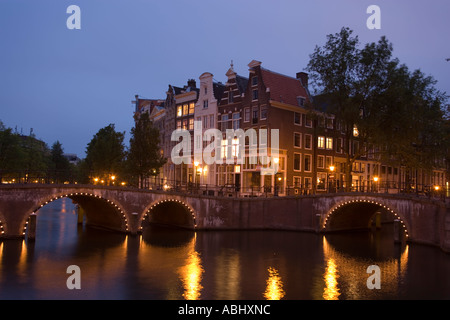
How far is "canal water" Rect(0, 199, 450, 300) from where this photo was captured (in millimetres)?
18250

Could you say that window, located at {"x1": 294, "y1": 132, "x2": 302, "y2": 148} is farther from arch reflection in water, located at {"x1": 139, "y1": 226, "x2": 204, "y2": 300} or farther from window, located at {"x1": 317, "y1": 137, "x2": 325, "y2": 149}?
arch reflection in water, located at {"x1": 139, "y1": 226, "x2": 204, "y2": 300}

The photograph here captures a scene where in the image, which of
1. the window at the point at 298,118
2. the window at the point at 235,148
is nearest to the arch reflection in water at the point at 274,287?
the window at the point at 235,148

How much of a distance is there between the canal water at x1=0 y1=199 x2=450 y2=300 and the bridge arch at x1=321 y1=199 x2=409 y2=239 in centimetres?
288

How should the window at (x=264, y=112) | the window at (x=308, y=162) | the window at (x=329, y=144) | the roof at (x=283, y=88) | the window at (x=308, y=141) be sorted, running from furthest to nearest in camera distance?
the window at (x=329, y=144) < the window at (x=308, y=141) < the window at (x=308, y=162) < the roof at (x=283, y=88) < the window at (x=264, y=112)

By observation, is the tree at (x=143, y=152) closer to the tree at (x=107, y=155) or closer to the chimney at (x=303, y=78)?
the tree at (x=107, y=155)

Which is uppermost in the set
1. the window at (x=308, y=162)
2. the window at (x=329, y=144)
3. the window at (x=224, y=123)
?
the window at (x=224, y=123)

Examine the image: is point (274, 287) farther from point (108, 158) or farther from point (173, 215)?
point (108, 158)

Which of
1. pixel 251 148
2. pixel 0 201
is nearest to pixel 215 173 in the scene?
pixel 251 148

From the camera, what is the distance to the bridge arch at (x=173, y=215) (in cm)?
4012

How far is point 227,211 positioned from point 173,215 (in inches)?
238

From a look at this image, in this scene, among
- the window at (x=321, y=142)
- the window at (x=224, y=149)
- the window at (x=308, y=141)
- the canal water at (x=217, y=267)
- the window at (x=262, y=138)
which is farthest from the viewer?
the window at (x=321, y=142)

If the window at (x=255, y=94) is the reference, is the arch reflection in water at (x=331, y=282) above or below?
below

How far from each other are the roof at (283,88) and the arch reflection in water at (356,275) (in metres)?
22.5

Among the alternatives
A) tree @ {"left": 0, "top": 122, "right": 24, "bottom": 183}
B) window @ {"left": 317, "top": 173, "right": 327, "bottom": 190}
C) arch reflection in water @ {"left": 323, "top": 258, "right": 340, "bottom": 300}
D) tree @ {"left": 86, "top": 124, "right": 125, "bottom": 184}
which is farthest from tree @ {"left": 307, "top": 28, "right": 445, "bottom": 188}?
tree @ {"left": 0, "top": 122, "right": 24, "bottom": 183}
